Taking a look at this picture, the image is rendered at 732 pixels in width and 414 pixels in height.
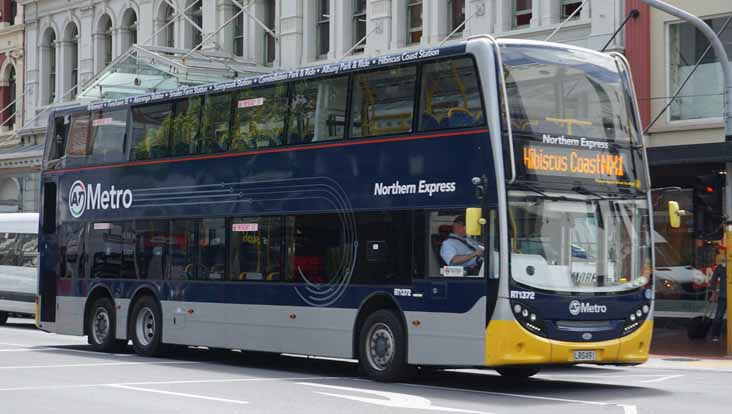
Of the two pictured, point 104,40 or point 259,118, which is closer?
point 259,118

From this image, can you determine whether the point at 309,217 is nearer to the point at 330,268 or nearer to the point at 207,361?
the point at 330,268

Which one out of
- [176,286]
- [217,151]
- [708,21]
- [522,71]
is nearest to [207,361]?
[176,286]

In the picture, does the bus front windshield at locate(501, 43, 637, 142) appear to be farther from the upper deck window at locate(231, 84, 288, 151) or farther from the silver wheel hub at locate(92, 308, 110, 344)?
the silver wheel hub at locate(92, 308, 110, 344)

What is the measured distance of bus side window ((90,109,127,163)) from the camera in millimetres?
23781

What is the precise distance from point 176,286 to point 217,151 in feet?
8.10

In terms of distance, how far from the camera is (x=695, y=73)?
1121 inches

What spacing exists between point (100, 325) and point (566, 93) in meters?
10.8

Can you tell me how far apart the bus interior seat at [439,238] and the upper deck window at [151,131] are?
266 inches

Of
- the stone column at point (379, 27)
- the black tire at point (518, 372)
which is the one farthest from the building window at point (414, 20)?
the black tire at point (518, 372)

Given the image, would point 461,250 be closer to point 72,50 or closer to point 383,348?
point 383,348

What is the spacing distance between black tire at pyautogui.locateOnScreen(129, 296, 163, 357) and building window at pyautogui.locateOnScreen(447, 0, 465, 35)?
1348 cm

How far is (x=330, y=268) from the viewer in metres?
18.9

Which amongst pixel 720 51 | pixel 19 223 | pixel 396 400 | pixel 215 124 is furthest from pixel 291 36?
pixel 396 400

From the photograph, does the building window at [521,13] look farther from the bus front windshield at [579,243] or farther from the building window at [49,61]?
the building window at [49,61]
